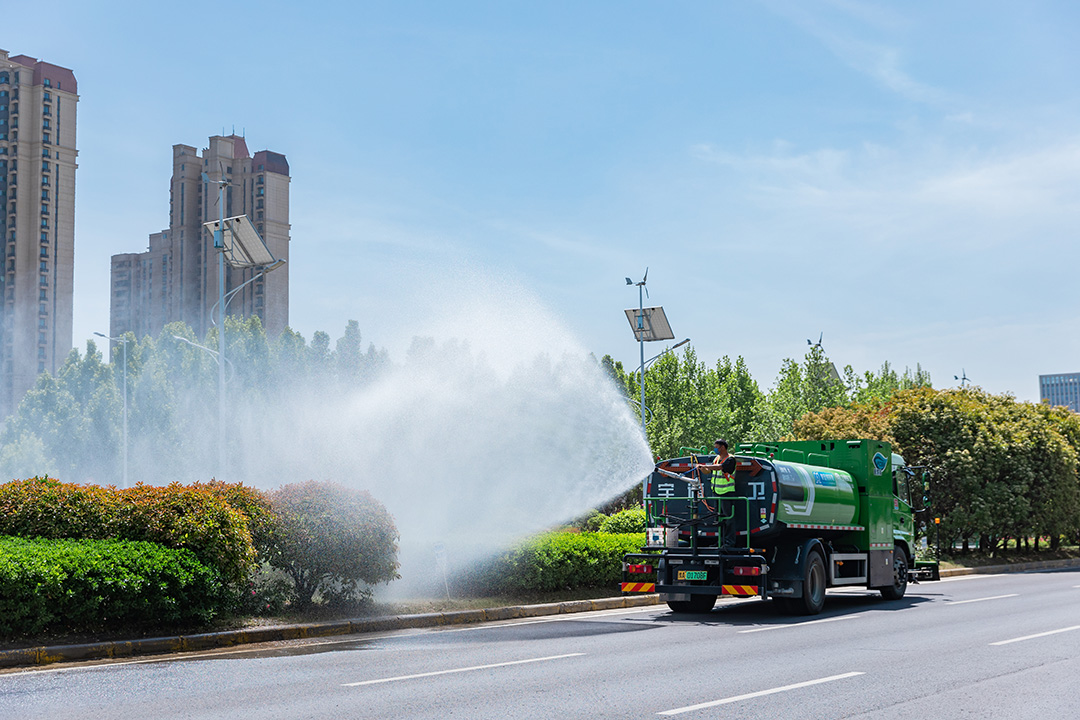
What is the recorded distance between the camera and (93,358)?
59.5 meters

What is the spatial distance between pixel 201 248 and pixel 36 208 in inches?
651

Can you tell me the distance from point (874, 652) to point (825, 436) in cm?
2329

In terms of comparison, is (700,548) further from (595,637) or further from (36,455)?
(36,455)

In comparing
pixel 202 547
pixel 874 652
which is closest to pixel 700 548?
pixel 874 652

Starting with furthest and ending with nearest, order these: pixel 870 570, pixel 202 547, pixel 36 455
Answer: pixel 36 455 < pixel 870 570 < pixel 202 547

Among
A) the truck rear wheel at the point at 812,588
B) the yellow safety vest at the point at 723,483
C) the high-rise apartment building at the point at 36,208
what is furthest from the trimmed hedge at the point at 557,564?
the high-rise apartment building at the point at 36,208

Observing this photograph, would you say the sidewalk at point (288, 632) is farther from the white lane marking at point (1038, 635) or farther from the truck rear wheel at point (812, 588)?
the white lane marking at point (1038, 635)

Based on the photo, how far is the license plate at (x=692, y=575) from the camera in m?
15.7

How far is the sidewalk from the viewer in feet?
36.1

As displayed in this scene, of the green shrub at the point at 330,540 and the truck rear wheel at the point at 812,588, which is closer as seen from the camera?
the green shrub at the point at 330,540

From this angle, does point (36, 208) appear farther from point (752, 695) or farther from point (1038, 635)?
→ point (752, 695)

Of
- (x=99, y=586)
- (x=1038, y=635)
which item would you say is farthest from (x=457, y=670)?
(x=1038, y=635)

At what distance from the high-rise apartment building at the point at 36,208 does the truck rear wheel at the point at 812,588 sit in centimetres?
8609

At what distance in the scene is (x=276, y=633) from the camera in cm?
1334
